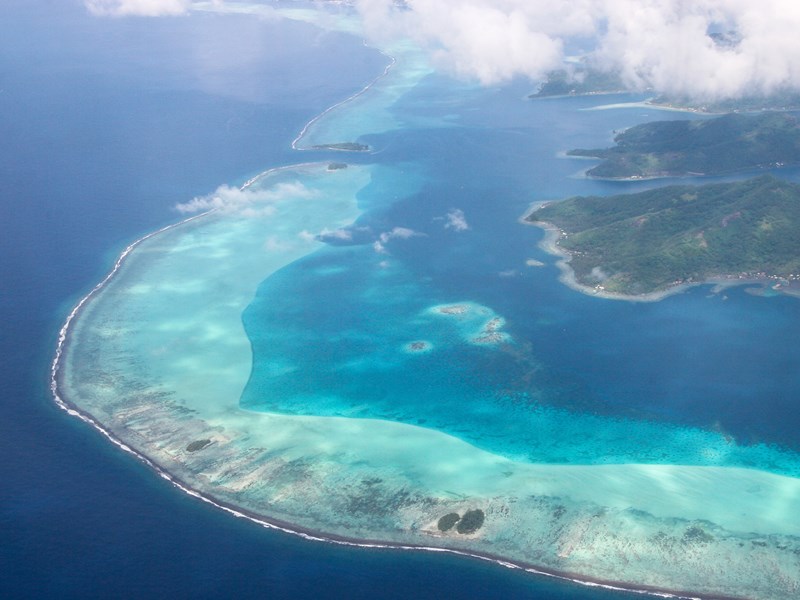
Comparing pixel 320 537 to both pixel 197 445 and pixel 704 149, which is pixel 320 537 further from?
pixel 704 149

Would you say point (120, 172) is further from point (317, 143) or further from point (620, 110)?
point (620, 110)

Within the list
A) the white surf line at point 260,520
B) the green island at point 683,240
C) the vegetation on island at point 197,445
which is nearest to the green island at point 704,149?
the green island at point 683,240

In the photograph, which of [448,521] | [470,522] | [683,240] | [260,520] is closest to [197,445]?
[260,520]

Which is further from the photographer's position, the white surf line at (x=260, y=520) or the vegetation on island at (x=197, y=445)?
the vegetation on island at (x=197, y=445)

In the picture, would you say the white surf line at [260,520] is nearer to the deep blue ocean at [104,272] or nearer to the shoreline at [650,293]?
the deep blue ocean at [104,272]

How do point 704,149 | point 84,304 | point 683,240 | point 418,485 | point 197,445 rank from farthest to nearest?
point 704,149 → point 683,240 → point 84,304 → point 197,445 → point 418,485

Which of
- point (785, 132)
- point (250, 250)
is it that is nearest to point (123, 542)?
point (250, 250)

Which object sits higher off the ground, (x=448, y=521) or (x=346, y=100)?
(x=346, y=100)

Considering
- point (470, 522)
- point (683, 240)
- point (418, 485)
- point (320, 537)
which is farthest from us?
point (683, 240)
